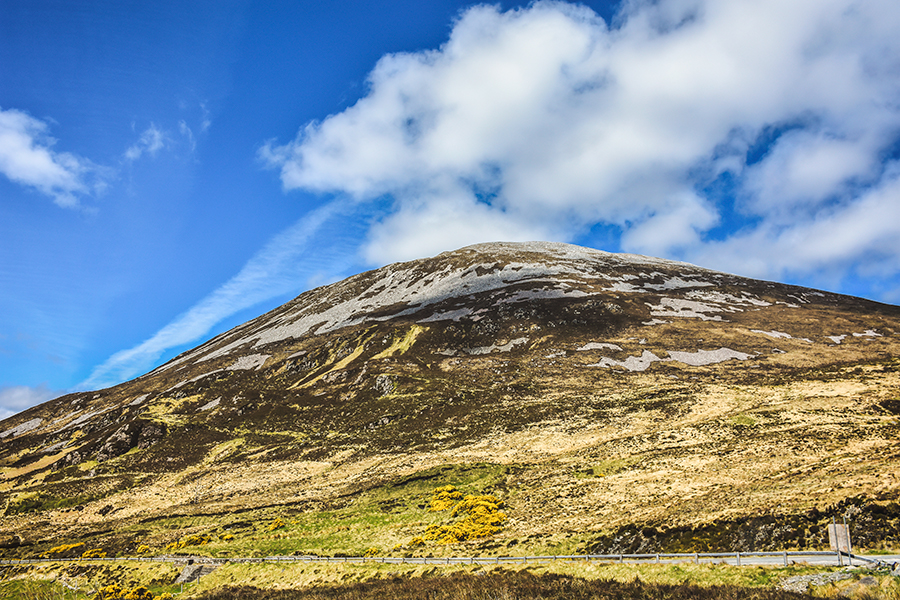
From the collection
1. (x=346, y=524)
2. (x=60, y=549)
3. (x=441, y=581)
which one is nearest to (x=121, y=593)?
(x=346, y=524)

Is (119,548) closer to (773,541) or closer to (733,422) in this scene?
(773,541)

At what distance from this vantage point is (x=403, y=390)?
276ft

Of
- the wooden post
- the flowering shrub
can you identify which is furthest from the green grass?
the wooden post

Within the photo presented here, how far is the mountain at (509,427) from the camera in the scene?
105ft

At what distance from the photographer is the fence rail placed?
20.0 m

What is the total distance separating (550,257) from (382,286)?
6056cm

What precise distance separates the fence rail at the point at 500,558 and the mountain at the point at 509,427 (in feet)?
5.07

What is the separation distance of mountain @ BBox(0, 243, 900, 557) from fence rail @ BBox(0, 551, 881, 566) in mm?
1547

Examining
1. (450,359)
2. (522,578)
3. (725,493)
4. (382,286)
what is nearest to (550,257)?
(382,286)

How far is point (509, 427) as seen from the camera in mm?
63781

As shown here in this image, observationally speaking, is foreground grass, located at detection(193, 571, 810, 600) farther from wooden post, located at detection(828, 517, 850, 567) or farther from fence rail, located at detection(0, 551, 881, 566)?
wooden post, located at detection(828, 517, 850, 567)

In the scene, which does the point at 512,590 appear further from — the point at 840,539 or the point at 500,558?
the point at 840,539

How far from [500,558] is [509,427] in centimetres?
3742

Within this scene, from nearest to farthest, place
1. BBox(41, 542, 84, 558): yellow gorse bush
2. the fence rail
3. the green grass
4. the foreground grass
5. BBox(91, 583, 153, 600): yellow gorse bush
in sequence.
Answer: the foreground grass → the fence rail → BBox(91, 583, 153, 600): yellow gorse bush → the green grass → BBox(41, 542, 84, 558): yellow gorse bush
